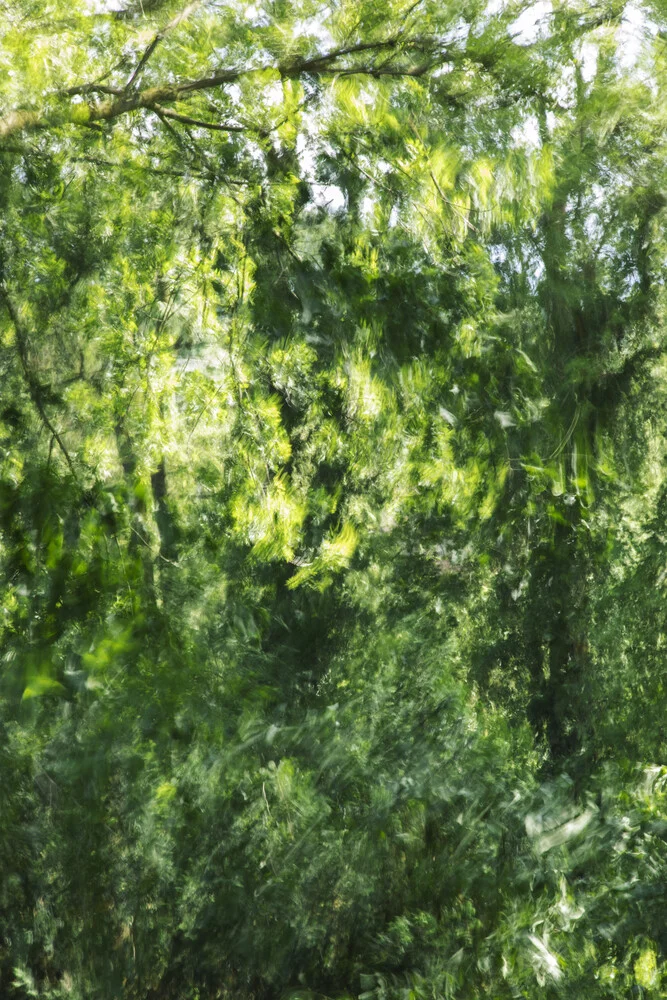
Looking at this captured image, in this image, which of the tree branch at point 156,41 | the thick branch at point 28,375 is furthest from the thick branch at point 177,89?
the thick branch at point 28,375

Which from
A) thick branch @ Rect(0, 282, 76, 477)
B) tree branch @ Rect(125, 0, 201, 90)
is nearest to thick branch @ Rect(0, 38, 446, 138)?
tree branch @ Rect(125, 0, 201, 90)

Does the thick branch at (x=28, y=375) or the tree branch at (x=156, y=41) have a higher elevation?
the tree branch at (x=156, y=41)

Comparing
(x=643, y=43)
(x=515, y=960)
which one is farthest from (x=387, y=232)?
(x=515, y=960)

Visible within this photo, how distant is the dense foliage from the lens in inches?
73.0

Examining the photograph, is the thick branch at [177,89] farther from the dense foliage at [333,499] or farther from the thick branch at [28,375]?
the thick branch at [28,375]

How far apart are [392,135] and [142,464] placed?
0.96 m

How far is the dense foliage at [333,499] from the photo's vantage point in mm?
1854

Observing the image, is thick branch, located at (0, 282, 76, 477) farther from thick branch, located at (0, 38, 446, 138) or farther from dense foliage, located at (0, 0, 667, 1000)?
thick branch, located at (0, 38, 446, 138)

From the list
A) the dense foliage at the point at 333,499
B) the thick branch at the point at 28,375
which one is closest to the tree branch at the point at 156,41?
the dense foliage at the point at 333,499

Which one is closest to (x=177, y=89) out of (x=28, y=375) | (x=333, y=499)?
(x=28, y=375)

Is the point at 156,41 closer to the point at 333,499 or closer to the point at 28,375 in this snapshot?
the point at 28,375

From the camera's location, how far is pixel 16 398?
1822 millimetres

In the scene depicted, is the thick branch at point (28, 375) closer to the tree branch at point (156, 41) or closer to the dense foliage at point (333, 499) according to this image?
the dense foliage at point (333, 499)

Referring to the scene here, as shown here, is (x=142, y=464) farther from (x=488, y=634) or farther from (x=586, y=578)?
(x=586, y=578)
